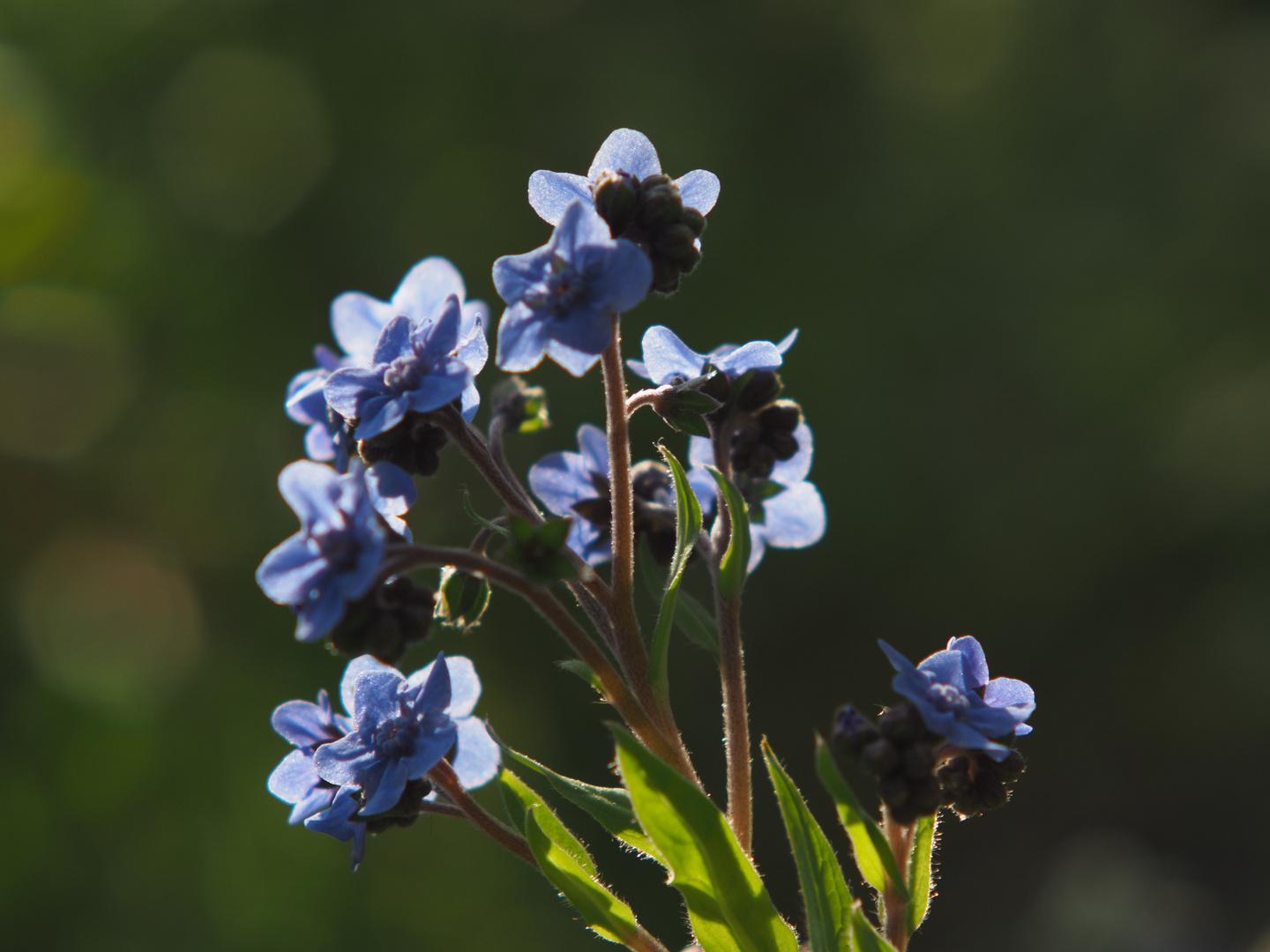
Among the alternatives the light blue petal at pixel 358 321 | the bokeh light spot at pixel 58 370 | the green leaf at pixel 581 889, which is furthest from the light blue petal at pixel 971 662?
the bokeh light spot at pixel 58 370

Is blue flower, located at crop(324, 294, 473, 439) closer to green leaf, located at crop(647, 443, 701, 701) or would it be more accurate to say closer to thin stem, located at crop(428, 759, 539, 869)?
green leaf, located at crop(647, 443, 701, 701)

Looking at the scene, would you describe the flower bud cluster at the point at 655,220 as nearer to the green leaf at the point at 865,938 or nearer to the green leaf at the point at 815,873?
the green leaf at the point at 815,873

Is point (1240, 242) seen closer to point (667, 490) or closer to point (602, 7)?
point (602, 7)

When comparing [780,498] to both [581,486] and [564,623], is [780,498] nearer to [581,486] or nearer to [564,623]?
[581,486]

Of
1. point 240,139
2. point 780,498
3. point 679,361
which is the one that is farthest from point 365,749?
point 240,139

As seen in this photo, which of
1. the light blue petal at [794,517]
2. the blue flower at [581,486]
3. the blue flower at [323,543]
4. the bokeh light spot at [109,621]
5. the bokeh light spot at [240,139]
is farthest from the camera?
the bokeh light spot at [240,139]

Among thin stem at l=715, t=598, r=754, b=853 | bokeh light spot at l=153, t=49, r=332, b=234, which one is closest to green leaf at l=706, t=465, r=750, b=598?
thin stem at l=715, t=598, r=754, b=853

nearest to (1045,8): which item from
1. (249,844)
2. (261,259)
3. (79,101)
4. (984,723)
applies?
(261,259)
